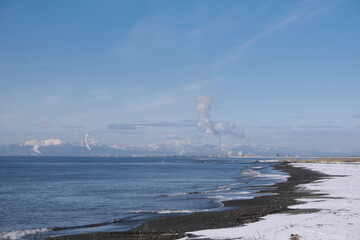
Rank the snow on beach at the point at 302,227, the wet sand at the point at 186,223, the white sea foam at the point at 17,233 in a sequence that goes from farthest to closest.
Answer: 1. the white sea foam at the point at 17,233
2. the wet sand at the point at 186,223
3. the snow on beach at the point at 302,227

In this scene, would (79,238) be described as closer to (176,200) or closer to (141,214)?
(141,214)

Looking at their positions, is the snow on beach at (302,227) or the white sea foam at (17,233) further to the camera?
the white sea foam at (17,233)

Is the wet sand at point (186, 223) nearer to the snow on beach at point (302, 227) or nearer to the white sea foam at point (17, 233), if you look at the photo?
the snow on beach at point (302, 227)

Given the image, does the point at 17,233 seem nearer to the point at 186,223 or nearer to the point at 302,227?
the point at 186,223

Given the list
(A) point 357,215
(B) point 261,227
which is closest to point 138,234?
(B) point 261,227

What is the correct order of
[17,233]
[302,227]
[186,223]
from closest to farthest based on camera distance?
1. [302,227]
2. [17,233]
3. [186,223]

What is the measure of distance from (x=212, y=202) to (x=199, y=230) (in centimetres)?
1636

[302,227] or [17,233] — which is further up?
[302,227]

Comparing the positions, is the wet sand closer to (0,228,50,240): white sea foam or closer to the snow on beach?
the snow on beach

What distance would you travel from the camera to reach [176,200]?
41969 millimetres

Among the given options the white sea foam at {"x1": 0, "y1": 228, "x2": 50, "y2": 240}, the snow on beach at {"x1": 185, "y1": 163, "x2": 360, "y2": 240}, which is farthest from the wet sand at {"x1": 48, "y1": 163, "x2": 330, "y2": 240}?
the white sea foam at {"x1": 0, "y1": 228, "x2": 50, "y2": 240}

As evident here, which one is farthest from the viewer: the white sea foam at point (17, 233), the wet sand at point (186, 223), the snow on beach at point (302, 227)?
the white sea foam at point (17, 233)

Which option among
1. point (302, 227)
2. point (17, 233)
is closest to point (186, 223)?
point (302, 227)

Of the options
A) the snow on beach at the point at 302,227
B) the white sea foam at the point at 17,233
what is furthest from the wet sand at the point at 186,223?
the white sea foam at the point at 17,233
